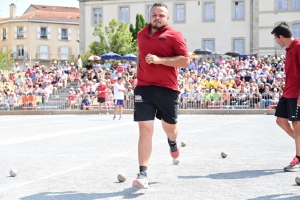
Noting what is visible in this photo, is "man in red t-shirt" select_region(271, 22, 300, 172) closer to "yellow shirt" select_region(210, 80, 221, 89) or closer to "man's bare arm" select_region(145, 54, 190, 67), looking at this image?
"man's bare arm" select_region(145, 54, 190, 67)

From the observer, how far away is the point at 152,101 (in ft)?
22.0

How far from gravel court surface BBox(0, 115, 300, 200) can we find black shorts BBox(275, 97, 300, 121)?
0.72 meters

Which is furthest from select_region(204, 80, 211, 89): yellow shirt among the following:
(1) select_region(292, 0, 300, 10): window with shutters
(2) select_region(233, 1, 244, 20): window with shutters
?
(1) select_region(292, 0, 300, 10): window with shutters

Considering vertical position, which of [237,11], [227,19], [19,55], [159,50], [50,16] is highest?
[50,16]

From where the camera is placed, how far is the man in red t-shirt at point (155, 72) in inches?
258

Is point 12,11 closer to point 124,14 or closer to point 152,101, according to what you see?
point 124,14

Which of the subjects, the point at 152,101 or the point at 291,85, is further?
the point at 291,85

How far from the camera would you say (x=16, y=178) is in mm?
7012

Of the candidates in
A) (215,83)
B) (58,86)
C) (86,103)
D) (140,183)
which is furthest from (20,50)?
(140,183)

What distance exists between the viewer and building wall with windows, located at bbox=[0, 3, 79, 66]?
85.7 metres

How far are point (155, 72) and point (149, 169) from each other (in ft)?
5.57

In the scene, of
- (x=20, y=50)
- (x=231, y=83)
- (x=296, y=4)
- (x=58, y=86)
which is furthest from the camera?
(x=20, y=50)

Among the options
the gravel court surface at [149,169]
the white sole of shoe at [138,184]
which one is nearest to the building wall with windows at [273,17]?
the gravel court surface at [149,169]

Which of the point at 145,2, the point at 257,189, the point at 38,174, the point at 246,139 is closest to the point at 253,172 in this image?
the point at 257,189
